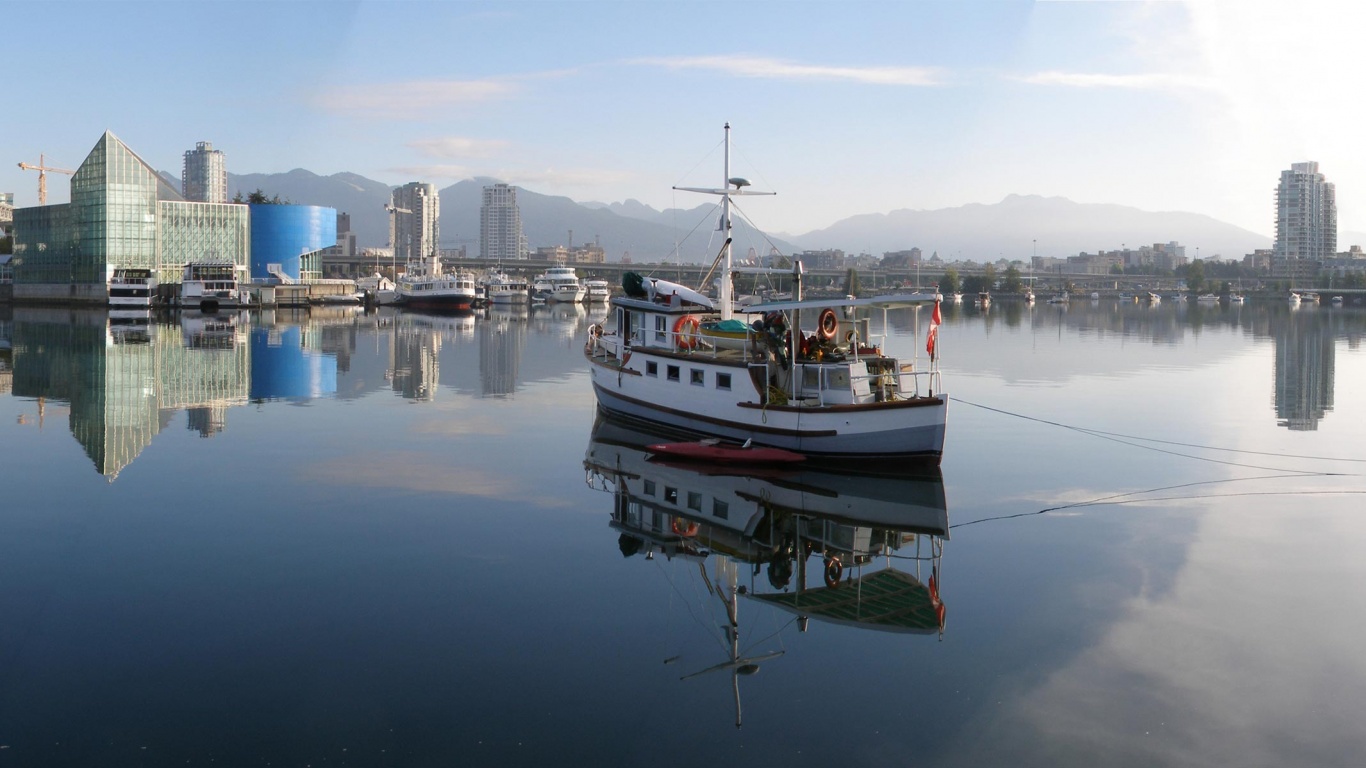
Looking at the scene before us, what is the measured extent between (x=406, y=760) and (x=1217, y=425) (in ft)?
89.5

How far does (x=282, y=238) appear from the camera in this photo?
130625 mm

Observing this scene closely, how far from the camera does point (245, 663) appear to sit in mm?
11297

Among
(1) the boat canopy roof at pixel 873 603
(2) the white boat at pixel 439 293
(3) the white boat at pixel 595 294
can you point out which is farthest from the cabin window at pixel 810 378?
(3) the white boat at pixel 595 294

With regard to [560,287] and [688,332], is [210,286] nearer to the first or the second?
[560,287]

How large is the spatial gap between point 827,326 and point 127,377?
92.7 ft

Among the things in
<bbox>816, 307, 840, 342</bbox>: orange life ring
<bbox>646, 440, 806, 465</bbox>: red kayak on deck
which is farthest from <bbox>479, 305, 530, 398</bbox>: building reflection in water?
<bbox>816, 307, 840, 342</bbox>: orange life ring

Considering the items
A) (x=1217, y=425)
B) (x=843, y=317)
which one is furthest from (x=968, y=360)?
(x=843, y=317)

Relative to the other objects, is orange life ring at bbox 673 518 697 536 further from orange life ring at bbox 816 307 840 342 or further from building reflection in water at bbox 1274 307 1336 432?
building reflection in water at bbox 1274 307 1336 432

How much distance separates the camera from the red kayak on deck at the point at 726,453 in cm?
2330

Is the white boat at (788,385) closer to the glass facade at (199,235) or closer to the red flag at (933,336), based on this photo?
the red flag at (933,336)

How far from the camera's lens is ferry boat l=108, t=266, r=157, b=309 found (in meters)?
95.9

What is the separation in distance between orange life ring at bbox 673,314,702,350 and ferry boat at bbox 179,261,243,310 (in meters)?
89.1

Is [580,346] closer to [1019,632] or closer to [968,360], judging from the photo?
[968,360]

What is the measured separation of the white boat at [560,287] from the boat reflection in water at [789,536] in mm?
127442
